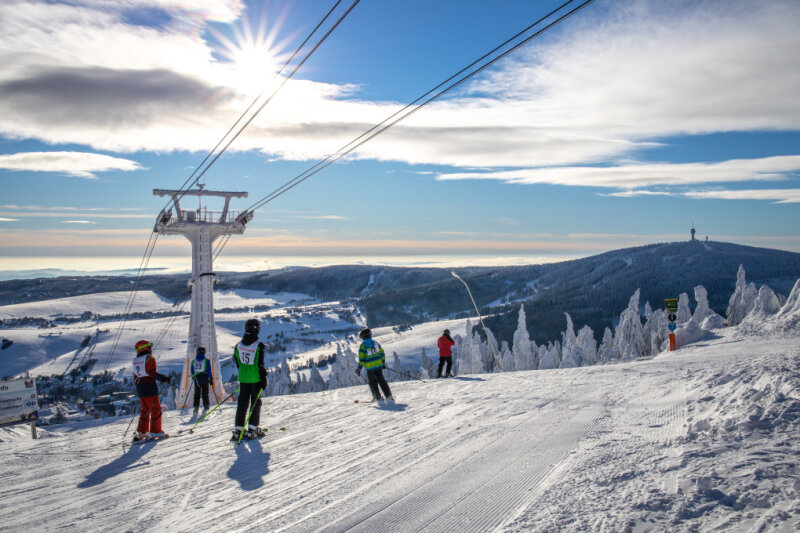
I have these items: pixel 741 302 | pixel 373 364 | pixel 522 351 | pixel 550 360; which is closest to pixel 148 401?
pixel 373 364

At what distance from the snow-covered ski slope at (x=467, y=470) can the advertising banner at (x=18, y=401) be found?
124 inches

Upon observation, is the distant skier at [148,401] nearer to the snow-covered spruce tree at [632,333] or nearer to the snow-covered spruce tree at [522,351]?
the snow-covered spruce tree at [632,333]

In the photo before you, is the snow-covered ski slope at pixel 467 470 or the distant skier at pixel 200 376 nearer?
the snow-covered ski slope at pixel 467 470

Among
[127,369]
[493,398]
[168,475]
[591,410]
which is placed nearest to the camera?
[168,475]

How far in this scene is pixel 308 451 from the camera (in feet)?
22.9

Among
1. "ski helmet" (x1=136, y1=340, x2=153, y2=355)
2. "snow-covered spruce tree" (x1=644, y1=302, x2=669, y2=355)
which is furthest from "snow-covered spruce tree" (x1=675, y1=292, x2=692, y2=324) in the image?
"ski helmet" (x1=136, y1=340, x2=153, y2=355)

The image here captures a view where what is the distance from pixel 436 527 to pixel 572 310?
6624 inches

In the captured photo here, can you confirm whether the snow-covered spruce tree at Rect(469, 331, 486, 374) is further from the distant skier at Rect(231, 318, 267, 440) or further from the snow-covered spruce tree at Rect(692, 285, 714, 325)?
the distant skier at Rect(231, 318, 267, 440)

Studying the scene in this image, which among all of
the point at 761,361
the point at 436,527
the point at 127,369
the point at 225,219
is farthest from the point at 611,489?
the point at 127,369

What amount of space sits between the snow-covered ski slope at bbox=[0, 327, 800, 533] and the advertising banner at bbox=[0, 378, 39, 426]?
3149mm

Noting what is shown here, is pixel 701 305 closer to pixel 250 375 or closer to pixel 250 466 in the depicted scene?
pixel 250 375

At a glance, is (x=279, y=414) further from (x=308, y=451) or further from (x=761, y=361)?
(x=761, y=361)

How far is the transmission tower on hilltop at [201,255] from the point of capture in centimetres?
2170

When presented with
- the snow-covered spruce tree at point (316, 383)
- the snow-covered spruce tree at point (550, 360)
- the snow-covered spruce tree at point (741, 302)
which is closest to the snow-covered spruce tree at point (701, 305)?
the snow-covered spruce tree at point (741, 302)
